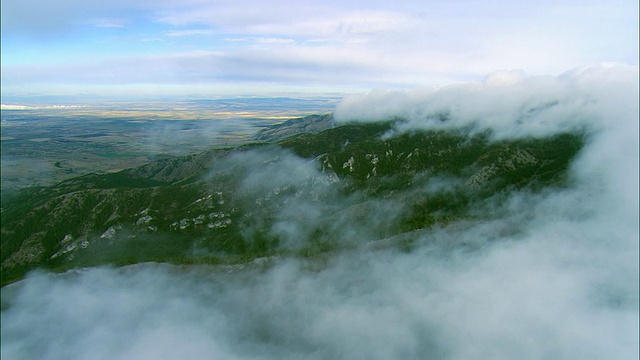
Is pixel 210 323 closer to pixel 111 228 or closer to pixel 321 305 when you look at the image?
pixel 321 305

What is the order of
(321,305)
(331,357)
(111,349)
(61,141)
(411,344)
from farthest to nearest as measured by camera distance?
(61,141) < (321,305) < (411,344) < (331,357) < (111,349)

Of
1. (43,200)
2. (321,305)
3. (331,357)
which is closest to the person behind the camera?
(331,357)

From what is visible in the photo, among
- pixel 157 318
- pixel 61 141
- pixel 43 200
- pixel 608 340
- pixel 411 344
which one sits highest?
pixel 61 141

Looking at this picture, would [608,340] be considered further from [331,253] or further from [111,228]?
[111,228]

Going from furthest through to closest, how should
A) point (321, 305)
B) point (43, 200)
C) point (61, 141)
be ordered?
point (61, 141), point (43, 200), point (321, 305)

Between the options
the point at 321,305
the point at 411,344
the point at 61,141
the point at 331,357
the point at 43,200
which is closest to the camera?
the point at 331,357

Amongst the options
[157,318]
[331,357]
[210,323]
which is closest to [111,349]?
[157,318]

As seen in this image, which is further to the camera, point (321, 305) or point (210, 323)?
point (321, 305)

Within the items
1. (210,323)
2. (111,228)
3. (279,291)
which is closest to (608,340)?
(279,291)

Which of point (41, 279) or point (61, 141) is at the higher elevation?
point (61, 141)
